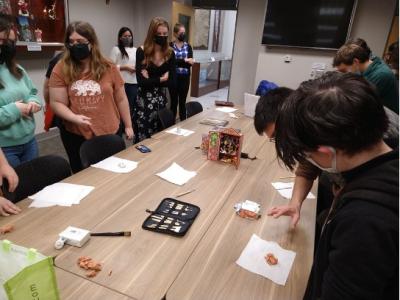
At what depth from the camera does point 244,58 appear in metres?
5.18

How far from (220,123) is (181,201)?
1565mm

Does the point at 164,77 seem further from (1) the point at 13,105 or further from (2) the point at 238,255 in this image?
(2) the point at 238,255

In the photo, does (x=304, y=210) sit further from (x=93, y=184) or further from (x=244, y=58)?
(x=244, y=58)

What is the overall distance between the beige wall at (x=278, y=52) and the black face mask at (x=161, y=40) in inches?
95.3

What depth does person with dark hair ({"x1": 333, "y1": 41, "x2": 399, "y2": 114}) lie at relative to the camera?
244 centimetres

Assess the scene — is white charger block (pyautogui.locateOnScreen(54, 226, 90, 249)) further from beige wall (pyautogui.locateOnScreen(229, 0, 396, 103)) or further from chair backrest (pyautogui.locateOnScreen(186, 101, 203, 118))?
beige wall (pyautogui.locateOnScreen(229, 0, 396, 103))

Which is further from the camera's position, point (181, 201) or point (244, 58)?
point (244, 58)

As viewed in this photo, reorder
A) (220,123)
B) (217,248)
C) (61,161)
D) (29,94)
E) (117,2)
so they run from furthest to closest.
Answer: (117,2)
(220,123)
(29,94)
(61,161)
(217,248)

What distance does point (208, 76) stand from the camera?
7996 millimetres

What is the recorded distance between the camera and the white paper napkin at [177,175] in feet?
5.49

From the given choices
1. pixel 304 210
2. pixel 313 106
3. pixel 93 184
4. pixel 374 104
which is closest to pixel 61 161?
pixel 93 184

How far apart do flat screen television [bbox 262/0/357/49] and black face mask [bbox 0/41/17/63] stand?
376 cm

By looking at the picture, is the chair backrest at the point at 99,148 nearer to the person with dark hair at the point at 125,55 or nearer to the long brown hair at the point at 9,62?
the long brown hair at the point at 9,62

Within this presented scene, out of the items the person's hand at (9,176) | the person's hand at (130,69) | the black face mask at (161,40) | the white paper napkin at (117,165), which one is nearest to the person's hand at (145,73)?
the black face mask at (161,40)
